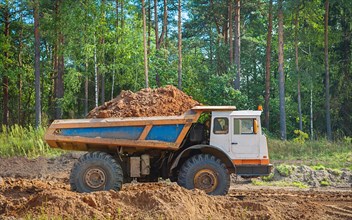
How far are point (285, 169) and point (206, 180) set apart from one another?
21.7 ft

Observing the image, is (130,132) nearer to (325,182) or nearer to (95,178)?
(95,178)

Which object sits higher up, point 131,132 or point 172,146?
point 131,132

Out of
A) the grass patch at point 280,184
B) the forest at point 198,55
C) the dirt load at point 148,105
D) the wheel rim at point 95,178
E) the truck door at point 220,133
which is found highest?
the forest at point 198,55

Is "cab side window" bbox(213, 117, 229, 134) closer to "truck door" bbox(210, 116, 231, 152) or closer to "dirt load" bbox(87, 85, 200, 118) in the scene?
"truck door" bbox(210, 116, 231, 152)

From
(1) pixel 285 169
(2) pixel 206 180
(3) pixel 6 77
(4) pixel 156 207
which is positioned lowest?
(1) pixel 285 169

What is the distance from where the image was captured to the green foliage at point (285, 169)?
63.4 ft

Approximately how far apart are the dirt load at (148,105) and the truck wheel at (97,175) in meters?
1.29

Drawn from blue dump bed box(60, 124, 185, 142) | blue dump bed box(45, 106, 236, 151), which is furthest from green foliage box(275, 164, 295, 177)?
blue dump bed box(60, 124, 185, 142)

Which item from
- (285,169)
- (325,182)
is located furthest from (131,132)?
(325,182)

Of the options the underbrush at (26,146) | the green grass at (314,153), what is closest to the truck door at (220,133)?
the green grass at (314,153)

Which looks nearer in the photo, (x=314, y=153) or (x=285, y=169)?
(x=285, y=169)

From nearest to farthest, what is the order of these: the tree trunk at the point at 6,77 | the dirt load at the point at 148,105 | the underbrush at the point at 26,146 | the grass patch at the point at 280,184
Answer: the dirt load at the point at 148,105 < the grass patch at the point at 280,184 < the underbrush at the point at 26,146 < the tree trunk at the point at 6,77

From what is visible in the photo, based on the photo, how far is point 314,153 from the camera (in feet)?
80.5

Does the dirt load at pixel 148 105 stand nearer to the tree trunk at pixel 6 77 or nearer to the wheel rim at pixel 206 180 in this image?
the wheel rim at pixel 206 180
